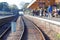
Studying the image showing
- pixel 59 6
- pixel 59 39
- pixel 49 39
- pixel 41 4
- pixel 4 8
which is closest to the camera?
pixel 59 39

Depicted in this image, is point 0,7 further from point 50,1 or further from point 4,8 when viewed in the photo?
point 50,1

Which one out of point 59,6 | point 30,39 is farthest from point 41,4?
point 30,39

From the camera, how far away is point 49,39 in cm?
1366

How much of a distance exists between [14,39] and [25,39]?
2.58ft

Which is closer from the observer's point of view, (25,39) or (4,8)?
(25,39)

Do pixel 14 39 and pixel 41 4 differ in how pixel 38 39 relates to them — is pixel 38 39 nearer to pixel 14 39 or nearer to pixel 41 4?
pixel 14 39

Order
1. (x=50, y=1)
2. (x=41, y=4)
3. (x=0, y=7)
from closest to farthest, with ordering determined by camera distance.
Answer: (x=41, y=4) < (x=50, y=1) < (x=0, y=7)

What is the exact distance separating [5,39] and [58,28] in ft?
12.8

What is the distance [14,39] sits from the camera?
13852 mm

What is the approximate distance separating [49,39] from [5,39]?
10.5 feet

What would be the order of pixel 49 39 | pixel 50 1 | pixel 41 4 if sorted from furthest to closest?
1. pixel 50 1
2. pixel 41 4
3. pixel 49 39

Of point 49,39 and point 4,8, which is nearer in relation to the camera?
point 49,39

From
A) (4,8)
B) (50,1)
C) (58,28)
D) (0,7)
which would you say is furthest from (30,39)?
(4,8)

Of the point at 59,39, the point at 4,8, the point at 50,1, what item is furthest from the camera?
the point at 4,8
